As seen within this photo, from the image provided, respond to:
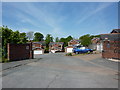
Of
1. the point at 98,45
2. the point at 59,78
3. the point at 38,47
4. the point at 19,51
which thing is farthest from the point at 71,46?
the point at 59,78

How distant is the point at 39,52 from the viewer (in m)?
46.9

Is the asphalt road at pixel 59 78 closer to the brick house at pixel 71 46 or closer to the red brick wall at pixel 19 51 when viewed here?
the red brick wall at pixel 19 51

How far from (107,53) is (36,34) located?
9327cm

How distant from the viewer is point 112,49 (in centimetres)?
1493

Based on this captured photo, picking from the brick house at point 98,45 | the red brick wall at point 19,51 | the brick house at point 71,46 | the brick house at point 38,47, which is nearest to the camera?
the red brick wall at point 19,51

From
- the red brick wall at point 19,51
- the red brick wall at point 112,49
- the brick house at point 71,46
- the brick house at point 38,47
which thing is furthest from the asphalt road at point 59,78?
the brick house at point 71,46

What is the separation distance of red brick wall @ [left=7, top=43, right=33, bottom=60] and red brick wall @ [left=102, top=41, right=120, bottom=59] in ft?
41.8

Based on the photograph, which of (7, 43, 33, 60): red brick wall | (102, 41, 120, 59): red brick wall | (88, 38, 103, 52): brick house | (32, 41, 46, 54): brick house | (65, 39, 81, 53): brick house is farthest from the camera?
(65, 39, 81, 53): brick house

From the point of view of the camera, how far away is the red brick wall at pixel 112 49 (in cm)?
1406

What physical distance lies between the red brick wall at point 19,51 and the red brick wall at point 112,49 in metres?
12.7

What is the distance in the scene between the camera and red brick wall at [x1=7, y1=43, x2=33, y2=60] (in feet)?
47.0

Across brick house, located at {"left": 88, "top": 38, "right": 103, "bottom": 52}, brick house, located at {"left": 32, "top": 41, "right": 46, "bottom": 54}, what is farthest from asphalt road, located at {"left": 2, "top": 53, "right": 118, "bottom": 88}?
brick house, located at {"left": 32, "top": 41, "right": 46, "bottom": 54}

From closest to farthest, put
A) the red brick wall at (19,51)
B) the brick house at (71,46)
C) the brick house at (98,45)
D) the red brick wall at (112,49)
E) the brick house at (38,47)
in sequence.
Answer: the red brick wall at (112,49) < the red brick wall at (19,51) < the brick house at (98,45) < the brick house at (38,47) < the brick house at (71,46)

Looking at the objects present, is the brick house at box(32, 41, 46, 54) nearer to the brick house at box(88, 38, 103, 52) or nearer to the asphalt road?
the brick house at box(88, 38, 103, 52)
